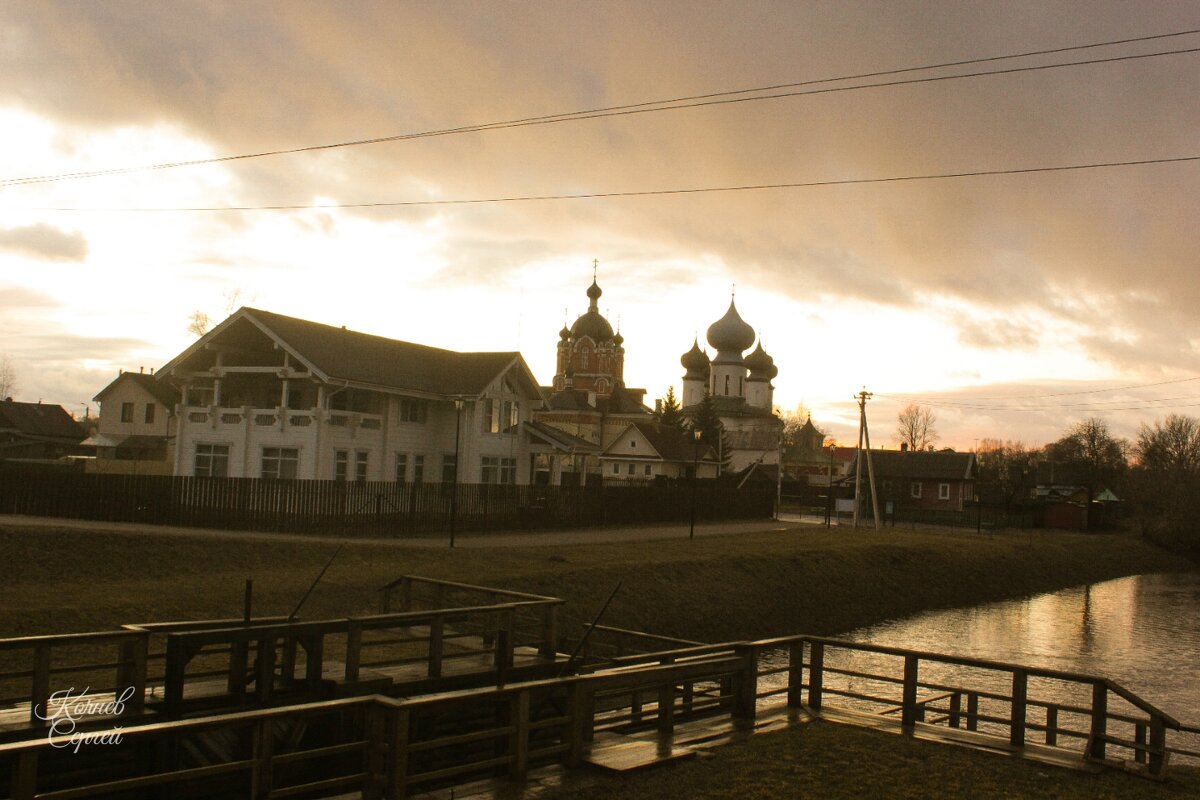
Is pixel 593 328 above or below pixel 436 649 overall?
above

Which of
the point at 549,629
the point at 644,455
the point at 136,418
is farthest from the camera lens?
the point at 644,455

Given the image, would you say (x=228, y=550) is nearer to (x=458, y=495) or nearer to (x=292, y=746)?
(x=458, y=495)

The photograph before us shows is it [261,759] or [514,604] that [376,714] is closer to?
[261,759]

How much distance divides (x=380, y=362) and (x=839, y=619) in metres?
21.7

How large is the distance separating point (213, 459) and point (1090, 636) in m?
32.7

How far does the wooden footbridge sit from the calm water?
12215 mm

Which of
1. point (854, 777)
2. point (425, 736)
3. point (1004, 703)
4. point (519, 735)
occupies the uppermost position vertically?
point (519, 735)

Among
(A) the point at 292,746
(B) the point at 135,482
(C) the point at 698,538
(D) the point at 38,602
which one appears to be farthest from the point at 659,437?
(A) the point at 292,746

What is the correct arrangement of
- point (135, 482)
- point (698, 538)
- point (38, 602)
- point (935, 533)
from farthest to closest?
1. point (935, 533)
2. point (698, 538)
3. point (135, 482)
4. point (38, 602)

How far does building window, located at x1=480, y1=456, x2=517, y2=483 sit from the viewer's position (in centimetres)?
4922

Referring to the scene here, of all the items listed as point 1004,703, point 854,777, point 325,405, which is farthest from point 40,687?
point 325,405

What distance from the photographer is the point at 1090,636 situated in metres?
33.7

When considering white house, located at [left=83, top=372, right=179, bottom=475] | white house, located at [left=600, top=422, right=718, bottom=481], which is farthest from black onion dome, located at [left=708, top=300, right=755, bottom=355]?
white house, located at [left=83, top=372, right=179, bottom=475]

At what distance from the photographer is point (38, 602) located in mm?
20141
